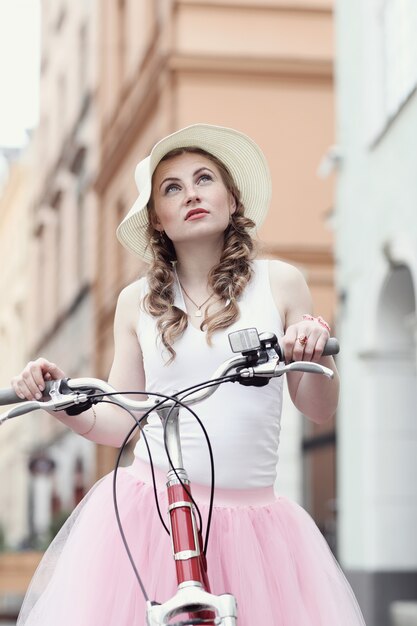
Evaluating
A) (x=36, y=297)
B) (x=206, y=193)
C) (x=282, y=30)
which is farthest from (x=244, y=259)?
(x=36, y=297)

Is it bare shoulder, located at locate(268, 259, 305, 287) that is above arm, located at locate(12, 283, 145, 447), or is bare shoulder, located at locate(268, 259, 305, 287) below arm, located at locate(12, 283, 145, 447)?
above

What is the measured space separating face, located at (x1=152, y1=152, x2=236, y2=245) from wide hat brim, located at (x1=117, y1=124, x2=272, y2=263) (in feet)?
0.12

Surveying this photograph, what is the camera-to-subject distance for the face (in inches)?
111

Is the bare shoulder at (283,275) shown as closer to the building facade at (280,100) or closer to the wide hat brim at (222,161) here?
the wide hat brim at (222,161)

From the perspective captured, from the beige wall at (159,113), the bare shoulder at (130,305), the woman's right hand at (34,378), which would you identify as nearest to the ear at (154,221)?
the bare shoulder at (130,305)

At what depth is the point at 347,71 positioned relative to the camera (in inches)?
475

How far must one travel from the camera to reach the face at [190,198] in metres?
2.81

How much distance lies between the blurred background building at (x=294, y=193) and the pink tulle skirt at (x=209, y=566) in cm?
75

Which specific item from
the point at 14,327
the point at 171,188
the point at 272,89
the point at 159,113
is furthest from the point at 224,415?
the point at 14,327

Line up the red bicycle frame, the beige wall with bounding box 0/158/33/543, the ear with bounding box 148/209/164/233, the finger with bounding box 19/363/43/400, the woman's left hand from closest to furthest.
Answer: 1. the red bicycle frame
2. the woman's left hand
3. the finger with bounding box 19/363/43/400
4. the ear with bounding box 148/209/164/233
5. the beige wall with bounding box 0/158/33/543

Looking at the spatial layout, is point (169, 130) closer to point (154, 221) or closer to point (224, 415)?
point (154, 221)

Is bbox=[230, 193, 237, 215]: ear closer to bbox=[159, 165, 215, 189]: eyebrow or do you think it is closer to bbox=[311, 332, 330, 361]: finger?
bbox=[159, 165, 215, 189]: eyebrow

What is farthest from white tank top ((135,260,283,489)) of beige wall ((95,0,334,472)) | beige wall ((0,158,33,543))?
beige wall ((0,158,33,543))

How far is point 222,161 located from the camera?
2986 mm
